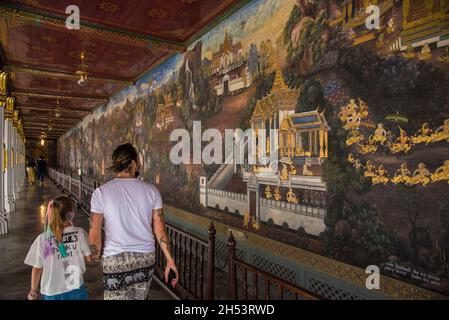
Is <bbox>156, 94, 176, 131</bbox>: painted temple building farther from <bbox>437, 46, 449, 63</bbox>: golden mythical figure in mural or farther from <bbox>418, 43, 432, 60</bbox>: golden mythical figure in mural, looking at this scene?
<bbox>437, 46, 449, 63</bbox>: golden mythical figure in mural

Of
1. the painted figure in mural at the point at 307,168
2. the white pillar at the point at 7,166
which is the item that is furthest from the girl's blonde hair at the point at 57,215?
the white pillar at the point at 7,166

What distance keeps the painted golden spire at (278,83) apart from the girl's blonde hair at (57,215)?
127 inches

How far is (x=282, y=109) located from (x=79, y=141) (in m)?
21.1

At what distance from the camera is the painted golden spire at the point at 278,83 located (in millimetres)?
4582

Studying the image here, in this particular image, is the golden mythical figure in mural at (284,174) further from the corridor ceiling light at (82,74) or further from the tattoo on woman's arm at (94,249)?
the corridor ceiling light at (82,74)

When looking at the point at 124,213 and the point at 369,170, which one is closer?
the point at 124,213

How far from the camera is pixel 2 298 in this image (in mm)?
4352

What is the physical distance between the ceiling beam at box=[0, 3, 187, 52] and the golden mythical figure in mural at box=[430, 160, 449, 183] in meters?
6.06

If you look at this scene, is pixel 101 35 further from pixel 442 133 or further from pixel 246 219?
pixel 442 133

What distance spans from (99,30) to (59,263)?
5.14 metres

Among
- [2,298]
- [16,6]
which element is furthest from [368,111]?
[16,6]

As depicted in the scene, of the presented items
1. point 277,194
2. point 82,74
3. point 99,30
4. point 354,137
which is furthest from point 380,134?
point 82,74

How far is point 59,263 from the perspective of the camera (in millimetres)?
2695

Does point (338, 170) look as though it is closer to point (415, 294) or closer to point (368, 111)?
point (368, 111)
